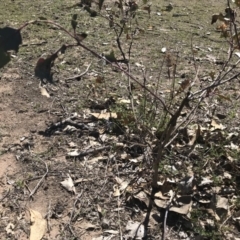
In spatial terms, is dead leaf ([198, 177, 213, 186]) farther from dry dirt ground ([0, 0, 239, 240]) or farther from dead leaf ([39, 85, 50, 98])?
dead leaf ([39, 85, 50, 98])

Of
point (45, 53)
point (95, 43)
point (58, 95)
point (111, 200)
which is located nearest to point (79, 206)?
point (111, 200)

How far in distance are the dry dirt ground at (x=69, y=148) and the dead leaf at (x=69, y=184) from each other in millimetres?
19

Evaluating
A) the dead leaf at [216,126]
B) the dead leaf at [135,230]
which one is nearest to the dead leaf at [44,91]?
the dead leaf at [216,126]

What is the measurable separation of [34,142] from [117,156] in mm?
547

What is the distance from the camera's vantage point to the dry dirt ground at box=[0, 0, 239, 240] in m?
2.37

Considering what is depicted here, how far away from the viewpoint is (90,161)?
2771mm

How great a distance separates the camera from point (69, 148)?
2877 mm

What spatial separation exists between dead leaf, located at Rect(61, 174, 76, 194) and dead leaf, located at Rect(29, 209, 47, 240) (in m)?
0.23

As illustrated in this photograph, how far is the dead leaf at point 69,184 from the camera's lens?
2.55 meters

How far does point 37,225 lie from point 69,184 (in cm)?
34

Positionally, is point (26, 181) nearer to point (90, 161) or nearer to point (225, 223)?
point (90, 161)

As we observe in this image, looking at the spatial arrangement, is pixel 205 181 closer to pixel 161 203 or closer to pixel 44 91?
pixel 161 203

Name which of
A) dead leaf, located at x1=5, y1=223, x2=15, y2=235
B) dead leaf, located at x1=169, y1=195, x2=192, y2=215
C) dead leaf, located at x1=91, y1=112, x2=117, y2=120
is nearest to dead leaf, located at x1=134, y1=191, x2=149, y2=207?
dead leaf, located at x1=169, y1=195, x2=192, y2=215

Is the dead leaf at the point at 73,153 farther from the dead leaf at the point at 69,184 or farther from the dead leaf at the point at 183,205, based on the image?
the dead leaf at the point at 183,205
